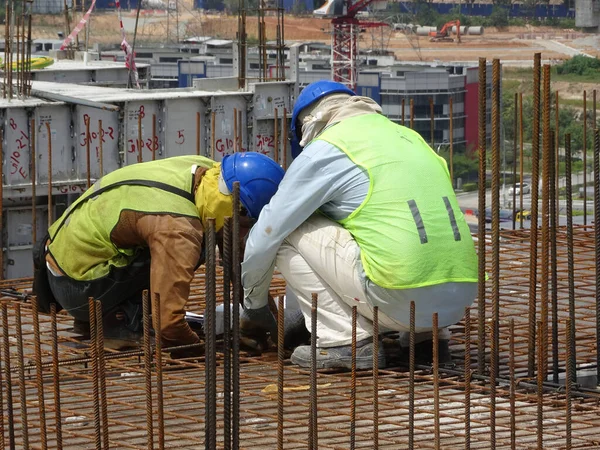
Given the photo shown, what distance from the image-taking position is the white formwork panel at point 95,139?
1370cm

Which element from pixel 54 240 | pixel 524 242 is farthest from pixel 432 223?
pixel 524 242

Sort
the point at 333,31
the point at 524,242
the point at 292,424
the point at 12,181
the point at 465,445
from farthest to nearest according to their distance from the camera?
the point at 333,31 < the point at 12,181 < the point at 524,242 < the point at 292,424 < the point at 465,445

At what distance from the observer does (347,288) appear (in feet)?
17.1

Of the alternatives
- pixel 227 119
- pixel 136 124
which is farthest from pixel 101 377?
pixel 227 119

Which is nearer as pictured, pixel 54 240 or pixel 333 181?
pixel 333 181

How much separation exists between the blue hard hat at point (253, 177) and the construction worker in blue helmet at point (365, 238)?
29 centimetres

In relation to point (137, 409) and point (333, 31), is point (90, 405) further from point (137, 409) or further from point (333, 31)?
point (333, 31)

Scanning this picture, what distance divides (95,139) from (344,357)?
29.7 feet

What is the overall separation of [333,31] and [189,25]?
28.4 metres

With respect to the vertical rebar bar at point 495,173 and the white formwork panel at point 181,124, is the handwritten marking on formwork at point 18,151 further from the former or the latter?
the vertical rebar bar at point 495,173

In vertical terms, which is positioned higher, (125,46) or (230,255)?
(125,46)

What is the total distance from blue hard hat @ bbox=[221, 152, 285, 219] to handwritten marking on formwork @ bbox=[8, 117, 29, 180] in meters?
8.23

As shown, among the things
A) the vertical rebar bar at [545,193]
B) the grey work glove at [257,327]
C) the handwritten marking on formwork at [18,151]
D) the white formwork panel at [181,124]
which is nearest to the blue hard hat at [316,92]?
the grey work glove at [257,327]

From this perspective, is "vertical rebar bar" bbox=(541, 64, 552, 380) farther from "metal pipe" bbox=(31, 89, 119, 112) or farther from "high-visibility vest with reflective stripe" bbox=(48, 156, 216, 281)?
"metal pipe" bbox=(31, 89, 119, 112)
